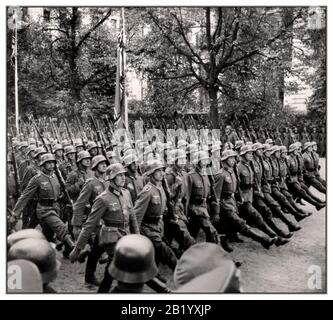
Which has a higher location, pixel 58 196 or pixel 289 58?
pixel 289 58

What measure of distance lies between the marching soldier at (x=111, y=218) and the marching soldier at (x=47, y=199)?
142cm

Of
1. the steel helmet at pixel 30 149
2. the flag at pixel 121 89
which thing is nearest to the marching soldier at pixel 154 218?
the steel helmet at pixel 30 149

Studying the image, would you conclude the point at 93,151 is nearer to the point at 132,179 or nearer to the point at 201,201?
the point at 132,179

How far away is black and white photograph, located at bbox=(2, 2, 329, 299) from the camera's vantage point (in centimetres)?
725

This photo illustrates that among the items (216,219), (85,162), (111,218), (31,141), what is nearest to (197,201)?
(216,219)

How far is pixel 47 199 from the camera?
824cm

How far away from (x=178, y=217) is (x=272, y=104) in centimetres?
542

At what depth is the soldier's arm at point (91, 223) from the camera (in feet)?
21.5

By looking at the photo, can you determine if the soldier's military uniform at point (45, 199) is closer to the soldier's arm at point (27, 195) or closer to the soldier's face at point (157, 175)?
the soldier's arm at point (27, 195)

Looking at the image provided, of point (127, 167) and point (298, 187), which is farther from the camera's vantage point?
point (298, 187)

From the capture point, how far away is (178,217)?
7.82m

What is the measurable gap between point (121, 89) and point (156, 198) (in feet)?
16.3
